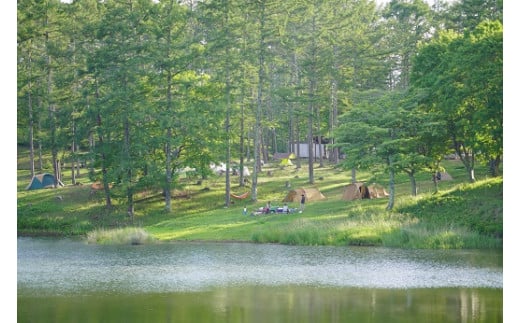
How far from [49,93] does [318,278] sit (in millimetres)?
35995

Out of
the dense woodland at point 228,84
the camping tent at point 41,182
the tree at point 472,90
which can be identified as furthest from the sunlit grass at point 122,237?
the tree at point 472,90

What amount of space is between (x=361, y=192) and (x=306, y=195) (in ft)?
12.1

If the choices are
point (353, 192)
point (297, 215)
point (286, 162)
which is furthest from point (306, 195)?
point (286, 162)

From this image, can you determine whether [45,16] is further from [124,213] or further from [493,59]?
[493,59]

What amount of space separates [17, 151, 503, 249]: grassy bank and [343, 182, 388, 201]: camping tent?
33.7 inches

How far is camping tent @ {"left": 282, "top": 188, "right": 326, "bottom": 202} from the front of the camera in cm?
5206

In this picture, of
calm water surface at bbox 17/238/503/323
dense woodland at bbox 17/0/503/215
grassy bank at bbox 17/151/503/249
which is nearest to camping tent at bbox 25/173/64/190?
dense woodland at bbox 17/0/503/215

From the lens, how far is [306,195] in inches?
2044

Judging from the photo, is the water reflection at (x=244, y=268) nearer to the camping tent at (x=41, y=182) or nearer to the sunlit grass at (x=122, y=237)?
the sunlit grass at (x=122, y=237)

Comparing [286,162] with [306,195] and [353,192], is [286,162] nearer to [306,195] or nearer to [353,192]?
[306,195]

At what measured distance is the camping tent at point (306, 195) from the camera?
171ft

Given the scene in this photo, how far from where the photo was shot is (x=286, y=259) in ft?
112

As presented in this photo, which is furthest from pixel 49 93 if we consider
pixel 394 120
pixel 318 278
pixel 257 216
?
pixel 318 278

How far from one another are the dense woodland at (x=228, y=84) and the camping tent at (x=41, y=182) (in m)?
0.71
